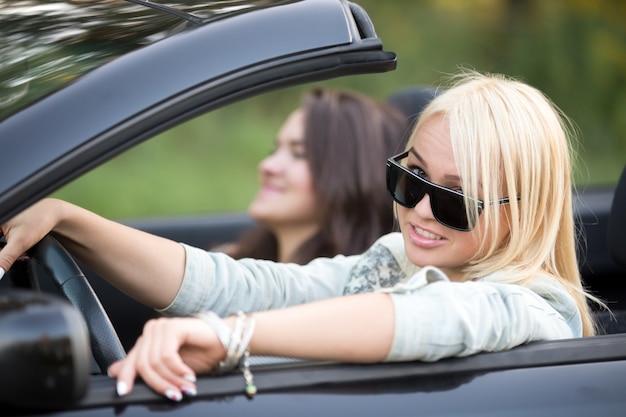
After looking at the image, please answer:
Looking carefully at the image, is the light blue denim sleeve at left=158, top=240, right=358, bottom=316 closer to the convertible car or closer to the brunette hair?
the convertible car

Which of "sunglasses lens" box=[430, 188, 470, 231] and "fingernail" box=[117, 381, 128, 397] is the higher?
"sunglasses lens" box=[430, 188, 470, 231]

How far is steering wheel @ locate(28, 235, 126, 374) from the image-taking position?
1732 mm

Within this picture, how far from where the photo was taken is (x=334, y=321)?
58.7 inches

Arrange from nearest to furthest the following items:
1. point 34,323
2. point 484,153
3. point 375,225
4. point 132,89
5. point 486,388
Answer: point 34,323 → point 132,89 → point 486,388 → point 484,153 → point 375,225

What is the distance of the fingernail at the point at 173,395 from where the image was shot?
1.37m

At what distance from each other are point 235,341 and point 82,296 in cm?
49

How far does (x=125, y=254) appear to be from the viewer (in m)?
1.96

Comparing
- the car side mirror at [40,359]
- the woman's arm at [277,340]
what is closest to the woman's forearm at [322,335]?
the woman's arm at [277,340]

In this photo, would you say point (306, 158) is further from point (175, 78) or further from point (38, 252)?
point (175, 78)

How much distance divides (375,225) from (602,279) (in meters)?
0.82

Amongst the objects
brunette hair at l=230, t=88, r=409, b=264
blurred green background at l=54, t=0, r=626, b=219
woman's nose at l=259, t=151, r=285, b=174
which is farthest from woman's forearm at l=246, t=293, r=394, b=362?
blurred green background at l=54, t=0, r=626, b=219

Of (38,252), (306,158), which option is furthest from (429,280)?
(306,158)

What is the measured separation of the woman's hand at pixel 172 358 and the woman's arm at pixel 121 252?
1.67 feet

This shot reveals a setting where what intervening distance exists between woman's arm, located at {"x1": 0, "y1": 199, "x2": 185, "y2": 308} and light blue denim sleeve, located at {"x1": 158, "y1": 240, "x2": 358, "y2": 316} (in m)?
0.03
